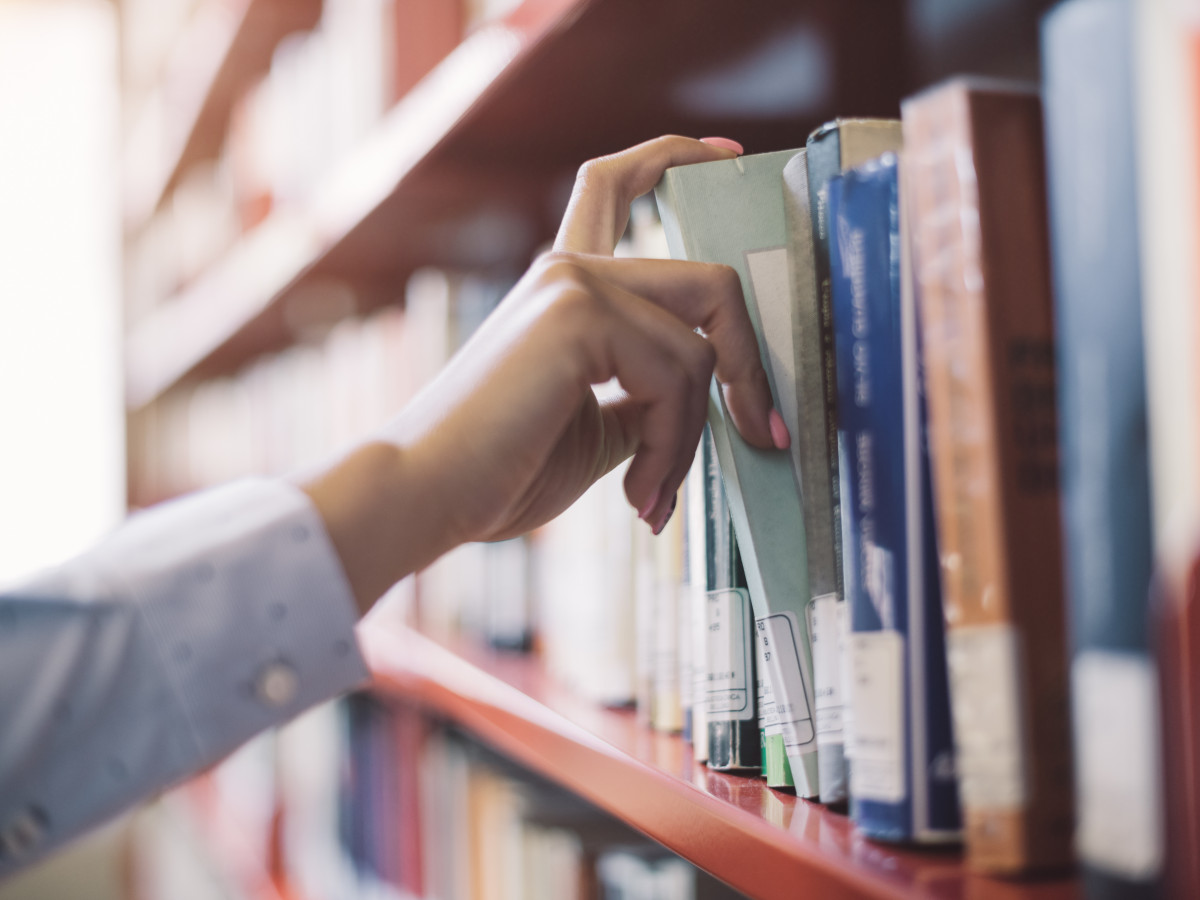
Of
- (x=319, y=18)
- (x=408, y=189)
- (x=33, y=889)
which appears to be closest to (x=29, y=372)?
(x=33, y=889)

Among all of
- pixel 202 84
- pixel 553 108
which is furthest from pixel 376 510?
pixel 202 84

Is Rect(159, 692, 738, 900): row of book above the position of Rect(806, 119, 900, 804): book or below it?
below

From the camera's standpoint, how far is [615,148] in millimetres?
672

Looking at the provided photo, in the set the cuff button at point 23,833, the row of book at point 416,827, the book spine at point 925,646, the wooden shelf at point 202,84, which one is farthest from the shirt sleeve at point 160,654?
the wooden shelf at point 202,84

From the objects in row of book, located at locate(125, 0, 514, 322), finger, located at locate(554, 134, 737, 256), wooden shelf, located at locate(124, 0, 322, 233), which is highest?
wooden shelf, located at locate(124, 0, 322, 233)

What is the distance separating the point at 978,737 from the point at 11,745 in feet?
1.29

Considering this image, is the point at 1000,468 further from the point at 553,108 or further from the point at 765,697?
the point at 553,108

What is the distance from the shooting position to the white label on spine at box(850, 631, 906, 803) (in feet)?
1.29

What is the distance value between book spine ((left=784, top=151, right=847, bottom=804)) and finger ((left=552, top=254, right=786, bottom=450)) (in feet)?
0.06

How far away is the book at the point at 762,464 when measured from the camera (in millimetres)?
488

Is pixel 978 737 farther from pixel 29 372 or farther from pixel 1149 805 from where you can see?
pixel 29 372

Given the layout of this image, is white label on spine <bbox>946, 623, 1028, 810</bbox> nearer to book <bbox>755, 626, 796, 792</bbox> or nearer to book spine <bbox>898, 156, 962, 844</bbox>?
book spine <bbox>898, 156, 962, 844</bbox>

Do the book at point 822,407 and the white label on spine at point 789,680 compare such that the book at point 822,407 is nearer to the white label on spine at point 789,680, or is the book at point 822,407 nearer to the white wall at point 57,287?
the white label on spine at point 789,680

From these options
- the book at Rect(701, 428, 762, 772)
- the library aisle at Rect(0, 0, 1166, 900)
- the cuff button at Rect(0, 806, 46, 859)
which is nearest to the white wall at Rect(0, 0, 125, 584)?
the library aisle at Rect(0, 0, 1166, 900)
